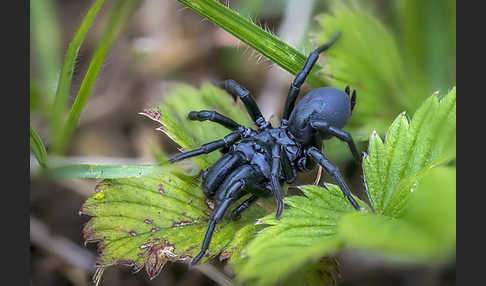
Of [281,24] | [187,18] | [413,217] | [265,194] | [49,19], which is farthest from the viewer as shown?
[187,18]

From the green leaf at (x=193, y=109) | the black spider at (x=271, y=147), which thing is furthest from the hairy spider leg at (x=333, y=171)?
the green leaf at (x=193, y=109)

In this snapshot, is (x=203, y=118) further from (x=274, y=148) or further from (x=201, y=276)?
(x=201, y=276)

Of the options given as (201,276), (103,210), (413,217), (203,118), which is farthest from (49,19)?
(413,217)

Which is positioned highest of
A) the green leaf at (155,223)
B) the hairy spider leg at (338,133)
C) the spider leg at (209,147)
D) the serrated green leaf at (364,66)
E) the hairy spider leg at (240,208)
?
the serrated green leaf at (364,66)

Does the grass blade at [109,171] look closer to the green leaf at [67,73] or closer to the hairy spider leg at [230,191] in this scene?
the green leaf at [67,73]

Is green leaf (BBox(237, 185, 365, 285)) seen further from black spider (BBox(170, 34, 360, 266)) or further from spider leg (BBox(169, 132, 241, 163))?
spider leg (BBox(169, 132, 241, 163))

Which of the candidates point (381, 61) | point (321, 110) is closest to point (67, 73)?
point (321, 110)
